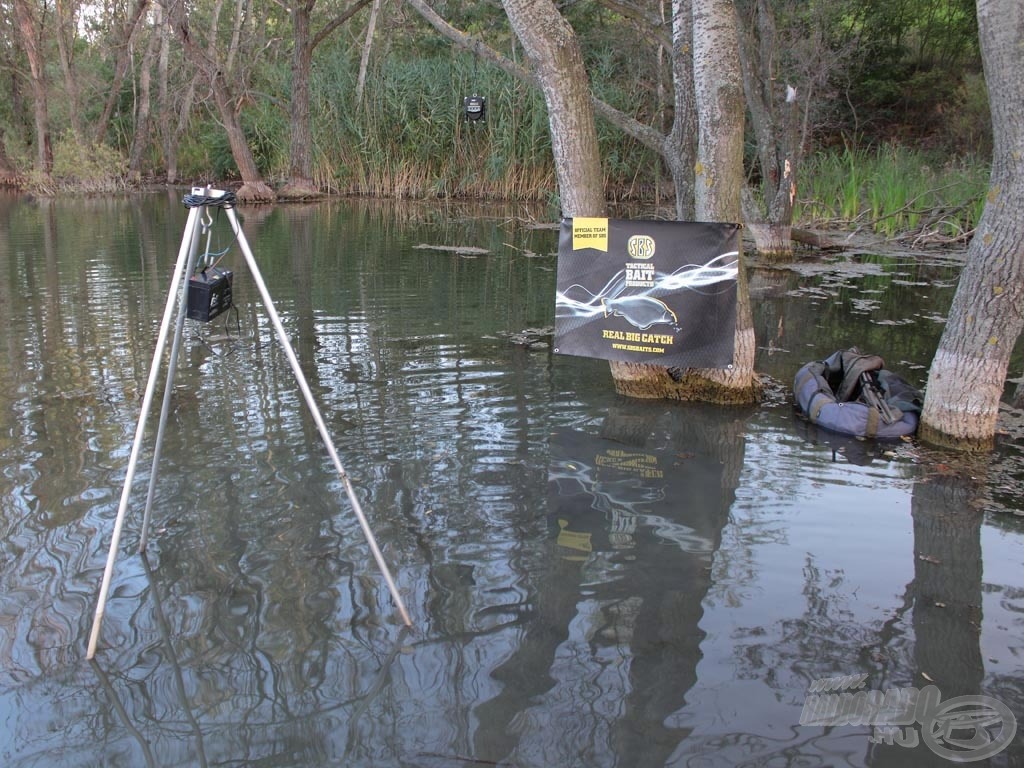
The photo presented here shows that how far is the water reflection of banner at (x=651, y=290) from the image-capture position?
6684 millimetres

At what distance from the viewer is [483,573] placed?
4465mm

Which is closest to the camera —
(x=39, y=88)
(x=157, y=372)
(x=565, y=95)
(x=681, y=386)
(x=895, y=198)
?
(x=157, y=372)

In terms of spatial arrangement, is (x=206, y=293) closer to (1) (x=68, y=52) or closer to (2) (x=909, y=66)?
(2) (x=909, y=66)

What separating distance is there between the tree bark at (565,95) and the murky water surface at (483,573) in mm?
1530

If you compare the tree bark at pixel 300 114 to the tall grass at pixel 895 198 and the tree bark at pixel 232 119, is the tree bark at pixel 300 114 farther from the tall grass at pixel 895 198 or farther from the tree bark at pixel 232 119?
the tall grass at pixel 895 198

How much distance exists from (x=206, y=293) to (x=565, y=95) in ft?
12.9

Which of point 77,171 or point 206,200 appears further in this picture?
point 77,171

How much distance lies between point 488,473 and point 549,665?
6.89ft

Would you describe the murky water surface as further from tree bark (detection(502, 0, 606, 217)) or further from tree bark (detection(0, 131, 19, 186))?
tree bark (detection(0, 131, 19, 186))

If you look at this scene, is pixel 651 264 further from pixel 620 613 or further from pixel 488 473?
pixel 620 613

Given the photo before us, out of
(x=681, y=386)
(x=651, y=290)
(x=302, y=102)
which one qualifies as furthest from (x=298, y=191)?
(x=651, y=290)

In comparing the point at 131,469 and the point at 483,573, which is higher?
the point at 131,469

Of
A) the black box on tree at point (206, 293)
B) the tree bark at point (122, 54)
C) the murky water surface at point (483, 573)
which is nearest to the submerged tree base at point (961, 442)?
the murky water surface at point (483, 573)

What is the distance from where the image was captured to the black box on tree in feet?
13.3
